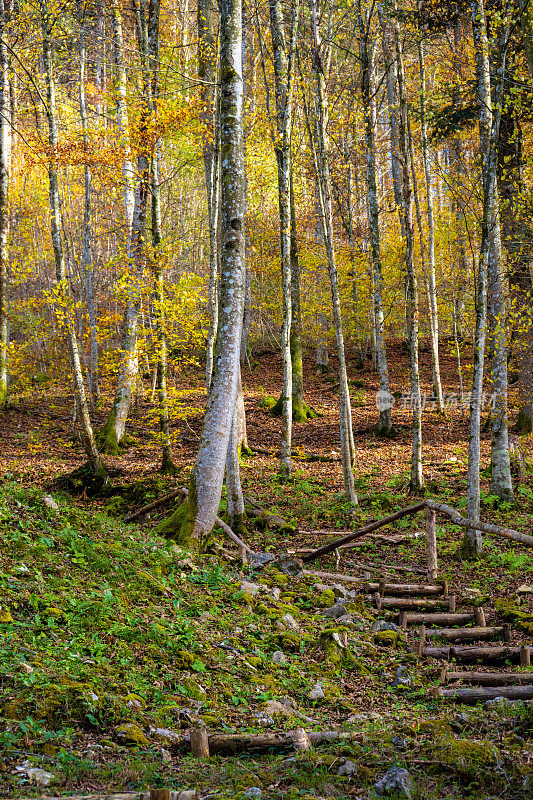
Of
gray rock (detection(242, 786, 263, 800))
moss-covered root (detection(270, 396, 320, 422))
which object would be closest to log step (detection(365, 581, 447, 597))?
gray rock (detection(242, 786, 263, 800))

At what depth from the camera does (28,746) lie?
3307 millimetres

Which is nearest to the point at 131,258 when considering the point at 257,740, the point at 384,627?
the point at 384,627

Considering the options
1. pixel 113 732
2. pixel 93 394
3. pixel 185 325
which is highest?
pixel 185 325

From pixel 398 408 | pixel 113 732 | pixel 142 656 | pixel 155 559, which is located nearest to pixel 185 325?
pixel 155 559

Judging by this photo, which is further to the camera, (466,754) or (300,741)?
(300,741)

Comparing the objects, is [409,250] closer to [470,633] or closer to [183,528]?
[183,528]

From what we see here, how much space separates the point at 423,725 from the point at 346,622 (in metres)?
2.62

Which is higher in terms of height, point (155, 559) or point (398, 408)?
point (398, 408)

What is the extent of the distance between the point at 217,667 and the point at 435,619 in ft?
10.7

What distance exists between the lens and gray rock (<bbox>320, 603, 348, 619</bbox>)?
23.0 ft

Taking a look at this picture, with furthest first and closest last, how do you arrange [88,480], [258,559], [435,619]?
[88,480] < [258,559] < [435,619]

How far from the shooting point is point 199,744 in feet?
12.0

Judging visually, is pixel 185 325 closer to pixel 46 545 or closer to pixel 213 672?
pixel 46 545

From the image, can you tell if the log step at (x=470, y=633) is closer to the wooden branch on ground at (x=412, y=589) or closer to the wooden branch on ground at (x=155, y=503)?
the wooden branch on ground at (x=412, y=589)
